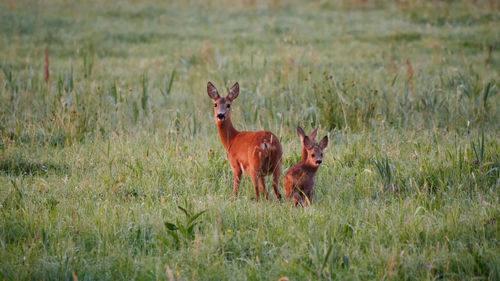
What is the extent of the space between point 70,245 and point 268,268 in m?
1.48

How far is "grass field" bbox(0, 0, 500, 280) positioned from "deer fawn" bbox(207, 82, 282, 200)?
28cm

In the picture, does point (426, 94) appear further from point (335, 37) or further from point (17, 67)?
point (17, 67)

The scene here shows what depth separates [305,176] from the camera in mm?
4668

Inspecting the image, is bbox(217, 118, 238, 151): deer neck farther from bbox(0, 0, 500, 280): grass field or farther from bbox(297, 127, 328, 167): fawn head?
bbox(297, 127, 328, 167): fawn head

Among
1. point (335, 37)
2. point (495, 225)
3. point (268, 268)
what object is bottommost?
point (268, 268)

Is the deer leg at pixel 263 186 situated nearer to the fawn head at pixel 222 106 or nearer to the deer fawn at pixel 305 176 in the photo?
the deer fawn at pixel 305 176

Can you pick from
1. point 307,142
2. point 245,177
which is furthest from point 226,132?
point 307,142

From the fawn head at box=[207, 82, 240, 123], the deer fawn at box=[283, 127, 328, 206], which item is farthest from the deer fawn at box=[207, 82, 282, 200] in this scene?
the deer fawn at box=[283, 127, 328, 206]

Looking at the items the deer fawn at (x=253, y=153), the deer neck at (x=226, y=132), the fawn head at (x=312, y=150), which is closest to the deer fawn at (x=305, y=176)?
the fawn head at (x=312, y=150)

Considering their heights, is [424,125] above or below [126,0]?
below

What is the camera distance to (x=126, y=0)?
21734mm

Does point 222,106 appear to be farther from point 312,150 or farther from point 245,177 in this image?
point 312,150

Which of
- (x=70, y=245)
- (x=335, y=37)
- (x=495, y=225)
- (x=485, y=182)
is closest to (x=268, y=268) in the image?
(x=70, y=245)

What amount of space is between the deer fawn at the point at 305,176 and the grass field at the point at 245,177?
0.85 feet
